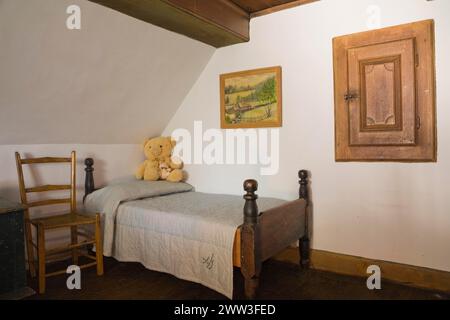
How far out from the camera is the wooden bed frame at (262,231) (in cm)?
211

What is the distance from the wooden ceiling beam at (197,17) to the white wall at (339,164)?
0.59 ft

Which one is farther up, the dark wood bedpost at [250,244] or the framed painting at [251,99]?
the framed painting at [251,99]

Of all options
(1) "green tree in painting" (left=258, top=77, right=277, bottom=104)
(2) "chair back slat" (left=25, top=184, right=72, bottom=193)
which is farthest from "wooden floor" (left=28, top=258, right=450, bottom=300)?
(1) "green tree in painting" (left=258, top=77, right=277, bottom=104)

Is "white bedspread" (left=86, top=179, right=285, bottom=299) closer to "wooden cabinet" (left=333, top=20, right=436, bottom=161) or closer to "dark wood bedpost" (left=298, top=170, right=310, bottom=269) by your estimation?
"dark wood bedpost" (left=298, top=170, right=310, bottom=269)

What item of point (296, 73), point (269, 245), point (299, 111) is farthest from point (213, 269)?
point (296, 73)

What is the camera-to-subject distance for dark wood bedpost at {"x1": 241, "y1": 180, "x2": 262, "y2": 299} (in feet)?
6.88

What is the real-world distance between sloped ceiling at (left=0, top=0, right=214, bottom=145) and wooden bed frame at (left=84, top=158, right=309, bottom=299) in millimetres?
1565

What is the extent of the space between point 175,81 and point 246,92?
752 mm

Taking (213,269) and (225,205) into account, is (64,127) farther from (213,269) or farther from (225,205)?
Result: (213,269)

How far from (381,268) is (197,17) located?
2.40 metres

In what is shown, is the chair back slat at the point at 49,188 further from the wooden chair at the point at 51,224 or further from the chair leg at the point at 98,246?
the chair leg at the point at 98,246

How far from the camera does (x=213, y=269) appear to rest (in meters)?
2.27

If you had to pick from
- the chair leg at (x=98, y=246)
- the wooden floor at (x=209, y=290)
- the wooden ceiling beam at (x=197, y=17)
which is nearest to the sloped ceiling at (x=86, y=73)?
the wooden ceiling beam at (x=197, y=17)

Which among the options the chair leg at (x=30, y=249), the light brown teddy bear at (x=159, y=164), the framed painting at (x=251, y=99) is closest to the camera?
the chair leg at (x=30, y=249)
